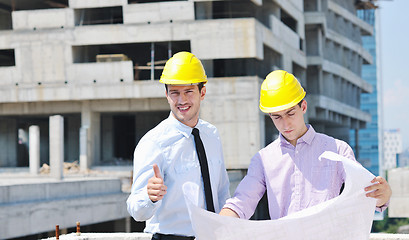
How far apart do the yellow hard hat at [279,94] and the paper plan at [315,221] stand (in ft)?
1.31

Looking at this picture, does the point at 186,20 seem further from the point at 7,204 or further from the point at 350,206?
the point at 350,206

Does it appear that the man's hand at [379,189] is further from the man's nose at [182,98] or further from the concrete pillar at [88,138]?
the concrete pillar at [88,138]

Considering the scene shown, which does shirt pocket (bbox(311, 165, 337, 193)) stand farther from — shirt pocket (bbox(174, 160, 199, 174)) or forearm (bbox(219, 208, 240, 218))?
shirt pocket (bbox(174, 160, 199, 174))

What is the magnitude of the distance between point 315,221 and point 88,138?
31630 mm

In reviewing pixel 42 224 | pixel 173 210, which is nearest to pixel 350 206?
pixel 173 210

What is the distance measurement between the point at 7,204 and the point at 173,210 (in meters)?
13.5

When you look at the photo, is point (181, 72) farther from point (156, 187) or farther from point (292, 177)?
point (292, 177)

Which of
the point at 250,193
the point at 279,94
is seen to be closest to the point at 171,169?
the point at 250,193

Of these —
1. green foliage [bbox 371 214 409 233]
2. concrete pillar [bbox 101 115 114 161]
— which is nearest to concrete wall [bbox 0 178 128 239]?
concrete pillar [bbox 101 115 114 161]

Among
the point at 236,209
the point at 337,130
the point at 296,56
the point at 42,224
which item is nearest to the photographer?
the point at 236,209

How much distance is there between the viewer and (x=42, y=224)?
17688 millimetres

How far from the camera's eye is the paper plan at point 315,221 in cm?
300

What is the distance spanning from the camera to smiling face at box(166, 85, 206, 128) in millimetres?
3812

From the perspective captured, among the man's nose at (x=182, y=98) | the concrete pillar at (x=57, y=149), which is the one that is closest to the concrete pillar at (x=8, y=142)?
the concrete pillar at (x=57, y=149)
